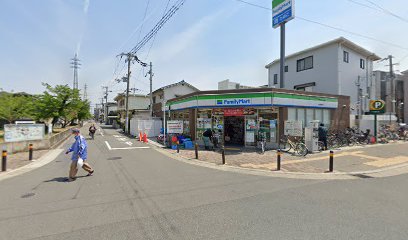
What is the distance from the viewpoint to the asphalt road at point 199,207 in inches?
146

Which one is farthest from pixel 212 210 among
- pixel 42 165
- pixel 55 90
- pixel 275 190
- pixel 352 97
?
pixel 55 90

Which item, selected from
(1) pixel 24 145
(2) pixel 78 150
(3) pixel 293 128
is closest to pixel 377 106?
(3) pixel 293 128

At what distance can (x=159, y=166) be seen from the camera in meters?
9.28

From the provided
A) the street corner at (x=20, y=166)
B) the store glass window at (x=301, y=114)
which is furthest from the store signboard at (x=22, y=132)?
the store glass window at (x=301, y=114)

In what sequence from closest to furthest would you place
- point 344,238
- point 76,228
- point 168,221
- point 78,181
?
1. point 344,238
2. point 76,228
3. point 168,221
4. point 78,181

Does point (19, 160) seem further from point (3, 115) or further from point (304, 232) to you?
point (3, 115)

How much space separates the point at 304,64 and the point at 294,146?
52.3ft

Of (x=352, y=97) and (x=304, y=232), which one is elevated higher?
(x=352, y=97)

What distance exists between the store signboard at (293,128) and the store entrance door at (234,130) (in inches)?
123

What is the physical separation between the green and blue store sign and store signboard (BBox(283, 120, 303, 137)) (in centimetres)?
137

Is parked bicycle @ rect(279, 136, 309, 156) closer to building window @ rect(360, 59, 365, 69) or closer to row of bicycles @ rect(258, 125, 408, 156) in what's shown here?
row of bicycles @ rect(258, 125, 408, 156)

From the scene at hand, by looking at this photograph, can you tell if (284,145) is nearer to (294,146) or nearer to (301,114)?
(294,146)

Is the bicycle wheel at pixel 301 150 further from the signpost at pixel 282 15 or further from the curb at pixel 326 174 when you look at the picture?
the signpost at pixel 282 15

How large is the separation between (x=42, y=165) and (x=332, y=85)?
25.0m
